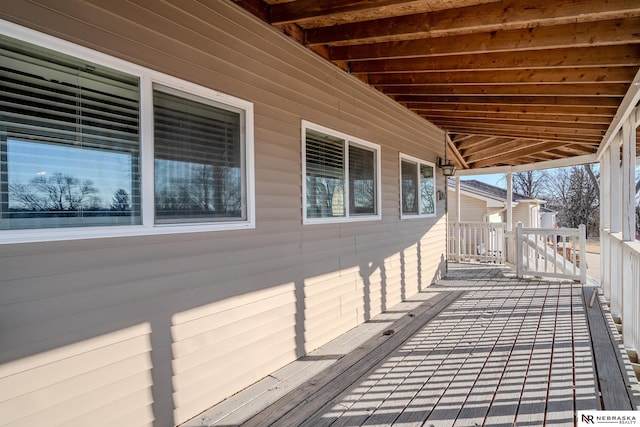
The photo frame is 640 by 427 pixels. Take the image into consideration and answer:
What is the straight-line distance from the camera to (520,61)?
3684 millimetres

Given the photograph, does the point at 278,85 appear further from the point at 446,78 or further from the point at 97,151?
the point at 446,78

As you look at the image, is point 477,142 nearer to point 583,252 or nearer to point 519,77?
point 583,252

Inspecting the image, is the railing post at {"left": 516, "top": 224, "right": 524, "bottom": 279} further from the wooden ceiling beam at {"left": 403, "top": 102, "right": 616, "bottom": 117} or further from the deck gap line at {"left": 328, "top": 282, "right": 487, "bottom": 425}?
the wooden ceiling beam at {"left": 403, "top": 102, "right": 616, "bottom": 117}

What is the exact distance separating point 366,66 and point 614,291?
4542mm

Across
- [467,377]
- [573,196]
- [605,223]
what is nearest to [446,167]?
[605,223]

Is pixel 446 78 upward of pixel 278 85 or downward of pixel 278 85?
upward

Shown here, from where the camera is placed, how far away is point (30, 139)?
1.80 m

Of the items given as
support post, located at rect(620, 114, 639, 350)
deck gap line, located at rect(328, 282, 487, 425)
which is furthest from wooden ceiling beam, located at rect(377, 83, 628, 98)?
deck gap line, located at rect(328, 282, 487, 425)

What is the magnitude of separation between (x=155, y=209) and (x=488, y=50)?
3114mm

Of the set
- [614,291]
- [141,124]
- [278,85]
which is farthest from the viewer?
[614,291]

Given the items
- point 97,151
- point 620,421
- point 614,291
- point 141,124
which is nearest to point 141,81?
point 141,124

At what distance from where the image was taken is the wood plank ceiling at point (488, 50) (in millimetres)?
2873

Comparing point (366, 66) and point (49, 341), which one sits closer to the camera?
point (49, 341)

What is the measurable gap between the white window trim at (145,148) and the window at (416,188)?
3358 mm
